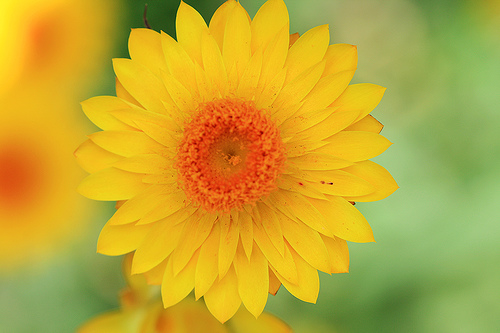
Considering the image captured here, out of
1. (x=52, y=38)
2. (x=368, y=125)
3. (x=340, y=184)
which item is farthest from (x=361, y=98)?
(x=52, y=38)

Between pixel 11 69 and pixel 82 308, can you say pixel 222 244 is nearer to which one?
pixel 82 308

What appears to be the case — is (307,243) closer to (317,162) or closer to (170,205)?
(317,162)

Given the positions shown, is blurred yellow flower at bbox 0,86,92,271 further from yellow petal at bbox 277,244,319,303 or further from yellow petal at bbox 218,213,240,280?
yellow petal at bbox 277,244,319,303

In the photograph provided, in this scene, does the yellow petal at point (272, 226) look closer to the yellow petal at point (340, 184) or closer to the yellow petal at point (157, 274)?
the yellow petal at point (340, 184)

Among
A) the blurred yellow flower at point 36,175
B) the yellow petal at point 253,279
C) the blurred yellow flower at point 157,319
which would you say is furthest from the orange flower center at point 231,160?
the blurred yellow flower at point 36,175

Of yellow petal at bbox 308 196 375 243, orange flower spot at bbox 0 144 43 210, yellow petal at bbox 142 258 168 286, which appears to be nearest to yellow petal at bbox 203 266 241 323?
yellow petal at bbox 142 258 168 286

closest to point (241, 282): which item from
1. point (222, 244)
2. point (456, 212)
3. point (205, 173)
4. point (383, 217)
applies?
point (222, 244)
